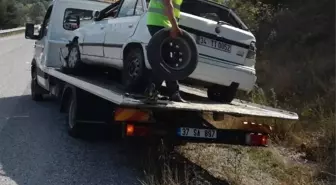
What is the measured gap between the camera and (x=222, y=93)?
704 centimetres

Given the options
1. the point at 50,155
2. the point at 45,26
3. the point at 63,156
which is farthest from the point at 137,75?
the point at 45,26

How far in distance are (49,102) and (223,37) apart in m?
6.06

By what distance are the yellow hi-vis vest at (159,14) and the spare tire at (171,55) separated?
0.38 meters

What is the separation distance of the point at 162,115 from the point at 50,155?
5.69 ft

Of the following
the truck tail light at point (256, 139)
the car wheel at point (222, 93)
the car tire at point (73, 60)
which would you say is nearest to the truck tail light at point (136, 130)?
the truck tail light at point (256, 139)

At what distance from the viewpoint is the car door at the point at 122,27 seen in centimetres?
693

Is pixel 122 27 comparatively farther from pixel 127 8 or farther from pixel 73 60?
pixel 73 60

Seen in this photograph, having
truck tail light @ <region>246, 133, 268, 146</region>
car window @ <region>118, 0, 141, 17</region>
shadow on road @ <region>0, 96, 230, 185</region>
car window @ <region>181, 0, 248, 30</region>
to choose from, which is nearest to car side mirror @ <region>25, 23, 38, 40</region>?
shadow on road @ <region>0, 96, 230, 185</region>

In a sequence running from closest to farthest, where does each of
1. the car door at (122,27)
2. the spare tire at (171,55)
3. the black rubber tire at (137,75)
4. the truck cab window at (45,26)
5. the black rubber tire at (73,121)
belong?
the spare tire at (171,55), the black rubber tire at (137,75), the car door at (122,27), the black rubber tire at (73,121), the truck cab window at (45,26)

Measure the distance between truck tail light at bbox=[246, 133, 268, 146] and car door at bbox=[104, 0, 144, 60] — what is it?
2091 millimetres

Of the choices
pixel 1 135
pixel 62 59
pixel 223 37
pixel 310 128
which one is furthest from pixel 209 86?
pixel 62 59

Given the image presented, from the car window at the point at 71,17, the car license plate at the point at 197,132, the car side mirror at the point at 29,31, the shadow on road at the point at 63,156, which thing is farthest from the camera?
the car side mirror at the point at 29,31

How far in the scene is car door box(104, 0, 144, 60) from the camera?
693 cm

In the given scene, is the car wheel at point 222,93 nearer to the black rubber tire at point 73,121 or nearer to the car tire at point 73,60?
the black rubber tire at point 73,121
